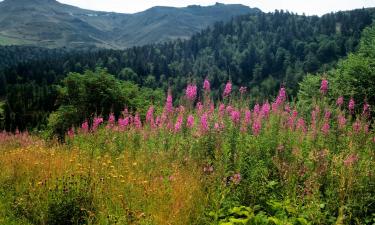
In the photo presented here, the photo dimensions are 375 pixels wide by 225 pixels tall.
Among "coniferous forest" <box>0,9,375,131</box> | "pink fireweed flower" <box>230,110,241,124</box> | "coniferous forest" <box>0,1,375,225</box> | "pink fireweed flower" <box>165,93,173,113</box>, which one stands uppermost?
"pink fireweed flower" <box>230,110,241,124</box>

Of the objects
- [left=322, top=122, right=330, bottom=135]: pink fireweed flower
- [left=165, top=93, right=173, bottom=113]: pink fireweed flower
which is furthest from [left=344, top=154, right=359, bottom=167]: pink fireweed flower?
[left=165, top=93, right=173, bottom=113]: pink fireweed flower

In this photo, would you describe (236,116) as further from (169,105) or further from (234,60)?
(234,60)

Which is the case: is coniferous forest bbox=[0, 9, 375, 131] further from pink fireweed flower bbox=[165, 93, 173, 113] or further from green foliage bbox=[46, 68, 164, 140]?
pink fireweed flower bbox=[165, 93, 173, 113]

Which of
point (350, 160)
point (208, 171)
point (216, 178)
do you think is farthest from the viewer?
point (208, 171)

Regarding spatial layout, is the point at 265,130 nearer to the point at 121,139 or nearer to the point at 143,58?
the point at 121,139

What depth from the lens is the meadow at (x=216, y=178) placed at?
560cm

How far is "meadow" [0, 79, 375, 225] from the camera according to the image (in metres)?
5.60

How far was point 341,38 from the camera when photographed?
499ft

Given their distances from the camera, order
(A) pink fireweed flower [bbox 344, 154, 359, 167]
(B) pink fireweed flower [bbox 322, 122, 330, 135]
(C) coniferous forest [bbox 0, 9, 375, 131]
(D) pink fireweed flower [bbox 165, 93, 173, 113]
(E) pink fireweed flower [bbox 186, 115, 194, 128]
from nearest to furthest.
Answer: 1. (A) pink fireweed flower [bbox 344, 154, 359, 167]
2. (B) pink fireweed flower [bbox 322, 122, 330, 135]
3. (E) pink fireweed flower [bbox 186, 115, 194, 128]
4. (D) pink fireweed flower [bbox 165, 93, 173, 113]
5. (C) coniferous forest [bbox 0, 9, 375, 131]

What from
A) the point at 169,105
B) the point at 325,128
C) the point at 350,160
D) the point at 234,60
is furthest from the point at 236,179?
the point at 234,60

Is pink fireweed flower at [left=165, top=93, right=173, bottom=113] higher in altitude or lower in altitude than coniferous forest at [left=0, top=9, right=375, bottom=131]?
higher

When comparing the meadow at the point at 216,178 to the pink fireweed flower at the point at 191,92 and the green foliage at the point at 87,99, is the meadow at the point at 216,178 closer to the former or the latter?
the pink fireweed flower at the point at 191,92

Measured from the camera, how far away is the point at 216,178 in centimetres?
648

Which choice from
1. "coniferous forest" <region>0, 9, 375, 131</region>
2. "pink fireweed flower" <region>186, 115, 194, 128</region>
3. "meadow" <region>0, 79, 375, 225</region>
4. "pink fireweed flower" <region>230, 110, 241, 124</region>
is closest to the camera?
"meadow" <region>0, 79, 375, 225</region>
